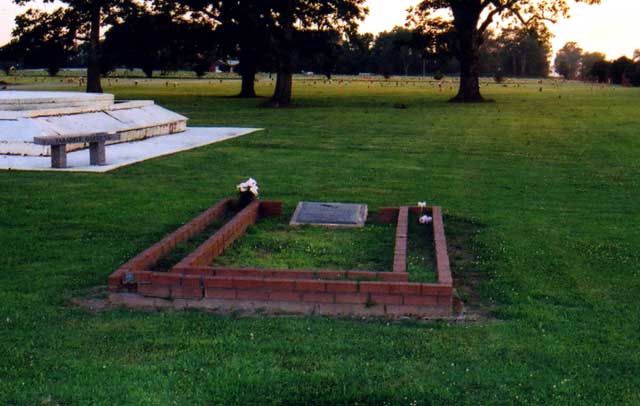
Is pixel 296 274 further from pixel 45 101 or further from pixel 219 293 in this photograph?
pixel 45 101

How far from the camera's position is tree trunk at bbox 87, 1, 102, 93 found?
154 ft

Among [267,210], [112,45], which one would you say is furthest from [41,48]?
[267,210]

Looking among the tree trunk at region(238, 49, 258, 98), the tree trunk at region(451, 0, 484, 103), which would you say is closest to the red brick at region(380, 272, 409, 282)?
the tree trunk at region(451, 0, 484, 103)

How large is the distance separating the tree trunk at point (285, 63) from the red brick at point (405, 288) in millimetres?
33478

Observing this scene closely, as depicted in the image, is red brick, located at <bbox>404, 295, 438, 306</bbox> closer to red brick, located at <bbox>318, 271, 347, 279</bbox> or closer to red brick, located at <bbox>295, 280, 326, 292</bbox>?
red brick, located at <bbox>295, 280, 326, 292</bbox>

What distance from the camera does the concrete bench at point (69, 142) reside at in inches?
553

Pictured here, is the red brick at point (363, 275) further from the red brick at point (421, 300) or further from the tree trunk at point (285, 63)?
the tree trunk at point (285, 63)

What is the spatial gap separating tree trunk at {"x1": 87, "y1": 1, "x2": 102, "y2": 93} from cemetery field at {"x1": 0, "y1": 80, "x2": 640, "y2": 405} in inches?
1314

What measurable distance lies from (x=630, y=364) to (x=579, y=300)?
4.75ft

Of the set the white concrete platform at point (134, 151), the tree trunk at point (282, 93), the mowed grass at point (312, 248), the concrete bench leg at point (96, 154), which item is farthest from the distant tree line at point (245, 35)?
the mowed grass at point (312, 248)

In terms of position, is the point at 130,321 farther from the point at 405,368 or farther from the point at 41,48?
the point at 41,48

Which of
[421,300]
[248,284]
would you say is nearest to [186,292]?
[248,284]

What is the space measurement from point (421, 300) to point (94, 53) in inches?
1780

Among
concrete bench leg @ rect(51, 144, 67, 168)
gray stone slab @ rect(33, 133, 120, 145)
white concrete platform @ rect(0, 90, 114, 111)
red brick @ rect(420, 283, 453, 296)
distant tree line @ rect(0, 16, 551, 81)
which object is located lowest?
red brick @ rect(420, 283, 453, 296)
